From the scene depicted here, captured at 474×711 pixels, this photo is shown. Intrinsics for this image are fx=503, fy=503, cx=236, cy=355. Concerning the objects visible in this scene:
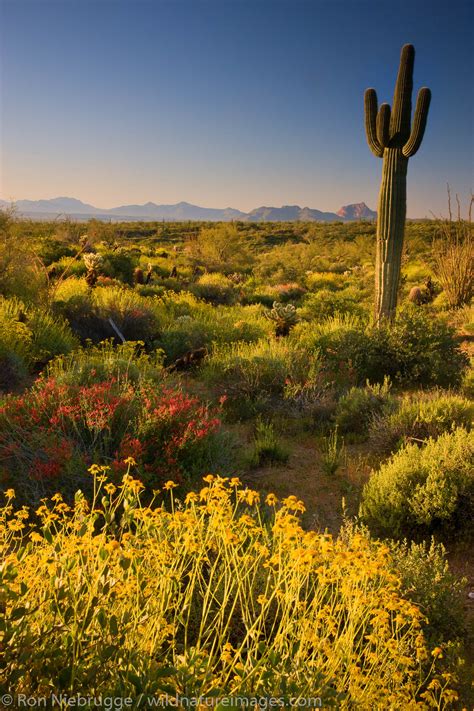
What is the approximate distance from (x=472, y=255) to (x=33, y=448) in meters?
14.9

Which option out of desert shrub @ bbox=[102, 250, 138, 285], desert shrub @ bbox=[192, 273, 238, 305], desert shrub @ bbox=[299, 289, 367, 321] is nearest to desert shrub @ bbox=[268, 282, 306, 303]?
desert shrub @ bbox=[192, 273, 238, 305]

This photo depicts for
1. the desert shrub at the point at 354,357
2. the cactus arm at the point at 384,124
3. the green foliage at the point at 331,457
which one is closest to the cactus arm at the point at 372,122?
the cactus arm at the point at 384,124

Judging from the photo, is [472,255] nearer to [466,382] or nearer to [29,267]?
[466,382]

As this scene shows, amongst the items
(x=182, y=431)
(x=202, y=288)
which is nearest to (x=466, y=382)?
(x=182, y=431)

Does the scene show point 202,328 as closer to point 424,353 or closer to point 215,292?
point 424,353

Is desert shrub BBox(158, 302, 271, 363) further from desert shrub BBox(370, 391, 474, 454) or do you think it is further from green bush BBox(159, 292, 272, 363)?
desert shrub BBox(370, 391, 474, 454)

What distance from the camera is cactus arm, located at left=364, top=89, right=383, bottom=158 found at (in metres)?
10.8

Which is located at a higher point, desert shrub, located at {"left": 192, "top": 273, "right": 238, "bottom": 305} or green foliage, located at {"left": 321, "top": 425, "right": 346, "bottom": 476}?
desert shrub, located at {"left": 192, "top": 273, "right": 238, "bottom": 305}

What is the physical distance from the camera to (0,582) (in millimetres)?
1980

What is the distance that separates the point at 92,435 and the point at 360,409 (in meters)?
3.66

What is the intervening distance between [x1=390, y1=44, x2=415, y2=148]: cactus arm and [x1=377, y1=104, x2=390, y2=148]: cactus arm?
0.10 metres

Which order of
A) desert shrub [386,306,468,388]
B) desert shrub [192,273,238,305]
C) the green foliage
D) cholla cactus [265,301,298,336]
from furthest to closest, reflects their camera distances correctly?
desert shrub [192,273,238,305] < cholla cactus [265,301,298,336] < desert shrub [386,306,468,388] < the green foliage

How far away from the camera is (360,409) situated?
695cm

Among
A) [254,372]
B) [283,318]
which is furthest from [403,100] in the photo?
[254,372]
